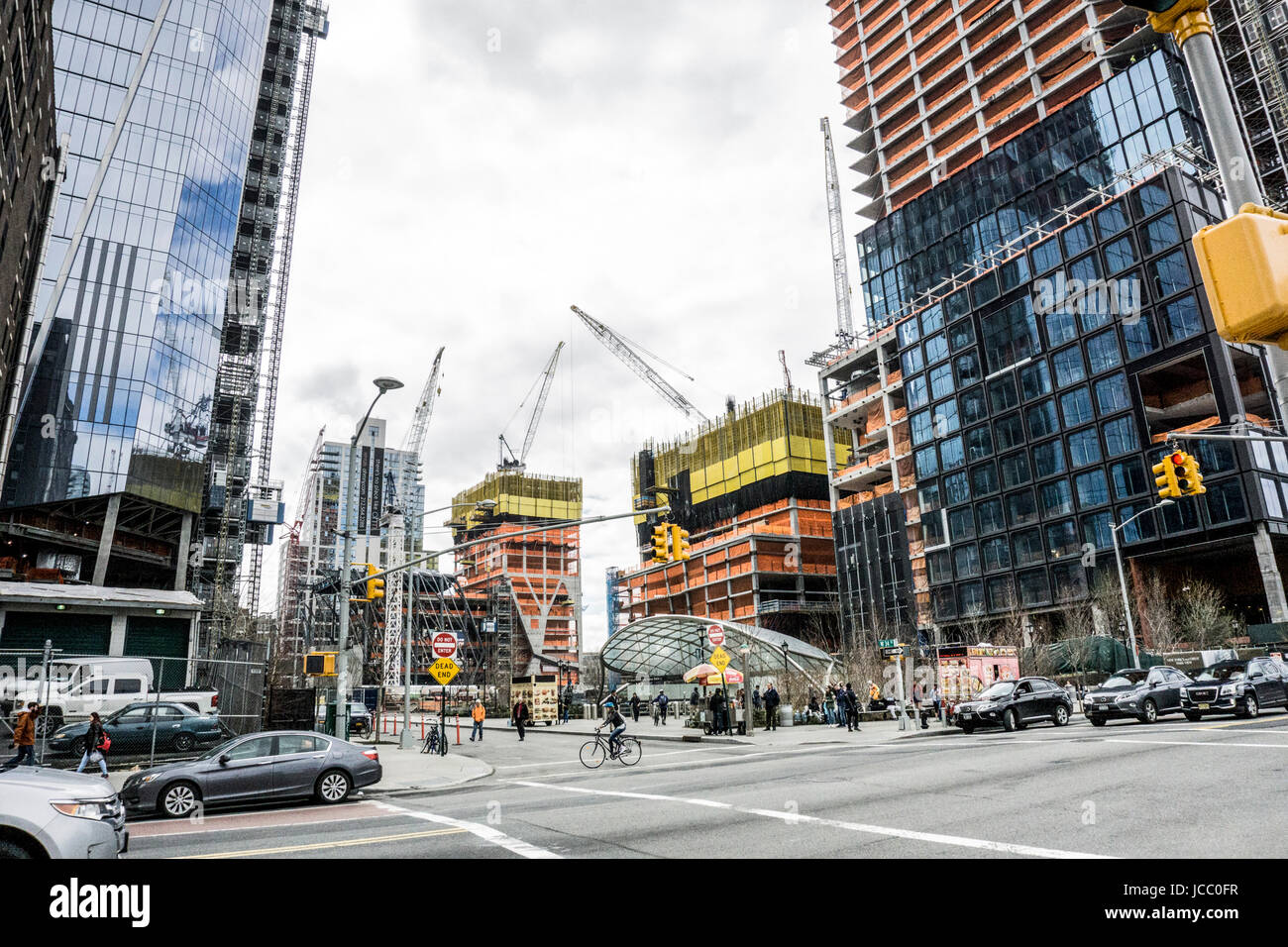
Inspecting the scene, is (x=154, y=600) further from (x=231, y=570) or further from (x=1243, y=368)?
(x=1243, y=368)

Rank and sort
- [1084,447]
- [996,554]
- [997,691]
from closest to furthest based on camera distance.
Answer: [997,691]
[1084,447]
[996,554]

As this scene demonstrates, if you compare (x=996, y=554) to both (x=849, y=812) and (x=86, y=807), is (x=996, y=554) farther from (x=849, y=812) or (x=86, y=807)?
(x=86, y=807)

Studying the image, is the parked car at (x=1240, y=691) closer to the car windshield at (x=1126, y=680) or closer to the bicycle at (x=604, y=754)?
the car windshield at (x=1126, y=680)

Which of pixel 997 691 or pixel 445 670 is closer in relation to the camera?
pixel 445 670

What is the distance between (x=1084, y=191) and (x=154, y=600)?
285 ft

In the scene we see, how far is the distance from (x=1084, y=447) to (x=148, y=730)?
68.2 meters

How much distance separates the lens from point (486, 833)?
10328 mm

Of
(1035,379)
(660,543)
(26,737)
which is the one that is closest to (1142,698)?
(660,543)

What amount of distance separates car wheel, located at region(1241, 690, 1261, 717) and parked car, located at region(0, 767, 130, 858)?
27.2 metres

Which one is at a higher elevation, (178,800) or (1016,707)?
(1016,707)

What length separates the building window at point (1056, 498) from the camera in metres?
67.9

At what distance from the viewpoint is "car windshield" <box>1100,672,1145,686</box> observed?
2638 cm

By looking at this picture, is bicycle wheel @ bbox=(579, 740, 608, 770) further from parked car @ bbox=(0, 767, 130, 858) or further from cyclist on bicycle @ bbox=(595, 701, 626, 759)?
parked car @ bbox=(0, 767, 130, 858)

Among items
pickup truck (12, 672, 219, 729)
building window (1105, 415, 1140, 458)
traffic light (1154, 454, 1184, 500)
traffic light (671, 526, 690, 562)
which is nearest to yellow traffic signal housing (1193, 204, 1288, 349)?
traffic light (671, 526, 690, 562)
